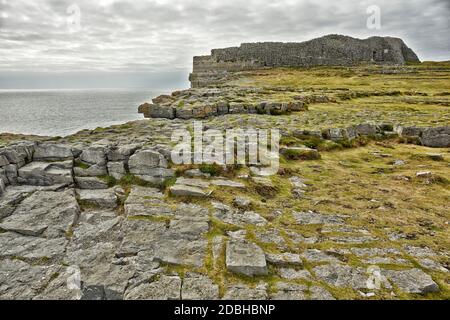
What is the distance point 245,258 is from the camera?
7.02 m

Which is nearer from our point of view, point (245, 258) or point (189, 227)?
point (245, 258)

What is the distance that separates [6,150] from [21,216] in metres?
3.32

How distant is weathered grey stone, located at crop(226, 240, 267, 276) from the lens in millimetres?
6727

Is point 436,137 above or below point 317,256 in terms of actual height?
above

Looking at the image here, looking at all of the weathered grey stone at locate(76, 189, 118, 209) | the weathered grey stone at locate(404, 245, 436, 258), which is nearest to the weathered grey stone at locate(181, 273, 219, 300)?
the weathered grey stone at locate(76, 189, 118, 209)

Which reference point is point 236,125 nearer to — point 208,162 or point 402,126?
point 208,162

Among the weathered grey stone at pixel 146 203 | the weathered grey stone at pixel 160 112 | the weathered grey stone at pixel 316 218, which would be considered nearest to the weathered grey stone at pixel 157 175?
the weathered grey stone at pixel 146 203

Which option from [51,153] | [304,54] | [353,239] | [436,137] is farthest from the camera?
[304,54]

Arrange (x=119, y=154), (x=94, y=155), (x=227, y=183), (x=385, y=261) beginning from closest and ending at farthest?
(x=385, y=261) → (x=227, y=183) → (x=94, y=155) → (x=119, y=154)

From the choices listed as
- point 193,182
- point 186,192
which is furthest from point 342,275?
point 193,182

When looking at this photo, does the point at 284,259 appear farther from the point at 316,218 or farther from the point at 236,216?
the point at 316,218

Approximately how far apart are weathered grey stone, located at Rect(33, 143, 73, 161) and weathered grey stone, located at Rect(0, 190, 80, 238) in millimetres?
2161

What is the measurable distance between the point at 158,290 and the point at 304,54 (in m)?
94.8

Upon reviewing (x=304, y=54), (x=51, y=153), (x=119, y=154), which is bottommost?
(x=119, y=154)
